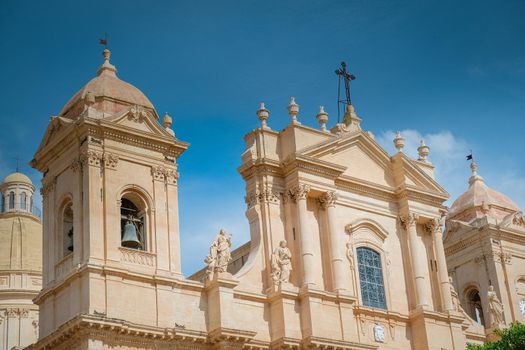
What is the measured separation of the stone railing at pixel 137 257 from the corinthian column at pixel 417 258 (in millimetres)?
9500

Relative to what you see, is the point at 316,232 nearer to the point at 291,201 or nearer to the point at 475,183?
the point at 291,201

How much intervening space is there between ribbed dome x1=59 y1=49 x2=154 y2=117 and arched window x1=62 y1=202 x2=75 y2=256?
9.09 ft

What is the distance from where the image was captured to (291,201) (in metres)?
→ 35.4

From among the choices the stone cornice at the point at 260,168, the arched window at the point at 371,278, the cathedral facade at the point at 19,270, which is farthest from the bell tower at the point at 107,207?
the cathedral facade at the point at 19,270

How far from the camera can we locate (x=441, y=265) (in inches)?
1491

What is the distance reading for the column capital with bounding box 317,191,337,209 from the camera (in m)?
35.6

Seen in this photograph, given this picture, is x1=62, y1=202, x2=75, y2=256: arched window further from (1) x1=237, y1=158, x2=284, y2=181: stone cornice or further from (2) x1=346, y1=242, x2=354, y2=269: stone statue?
(2) x1=346, y1=242, x2=354, y2=269: stone statue

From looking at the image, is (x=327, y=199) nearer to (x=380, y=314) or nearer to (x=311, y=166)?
(x=311, y=166)

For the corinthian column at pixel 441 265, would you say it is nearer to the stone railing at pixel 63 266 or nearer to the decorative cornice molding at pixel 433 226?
the decorative cornice molding at pixel 433 226

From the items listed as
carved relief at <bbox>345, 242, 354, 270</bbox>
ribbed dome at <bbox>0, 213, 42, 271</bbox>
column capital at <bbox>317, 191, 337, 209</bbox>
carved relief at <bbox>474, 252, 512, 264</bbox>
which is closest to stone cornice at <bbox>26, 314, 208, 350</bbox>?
carved relief at <bbox>345, 242, 354, 270</bbox>

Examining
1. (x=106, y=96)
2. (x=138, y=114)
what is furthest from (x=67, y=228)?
(x=106, y=96)

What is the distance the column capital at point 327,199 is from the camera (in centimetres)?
3562

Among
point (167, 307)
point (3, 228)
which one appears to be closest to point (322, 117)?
point (167, 307)

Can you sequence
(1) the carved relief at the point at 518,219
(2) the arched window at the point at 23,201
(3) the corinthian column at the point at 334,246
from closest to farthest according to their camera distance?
(3) the corinthian column at the point at 334,246 → (1) the carved relief at the point at 518,219 → (2) the arched window at the point at 23,201
